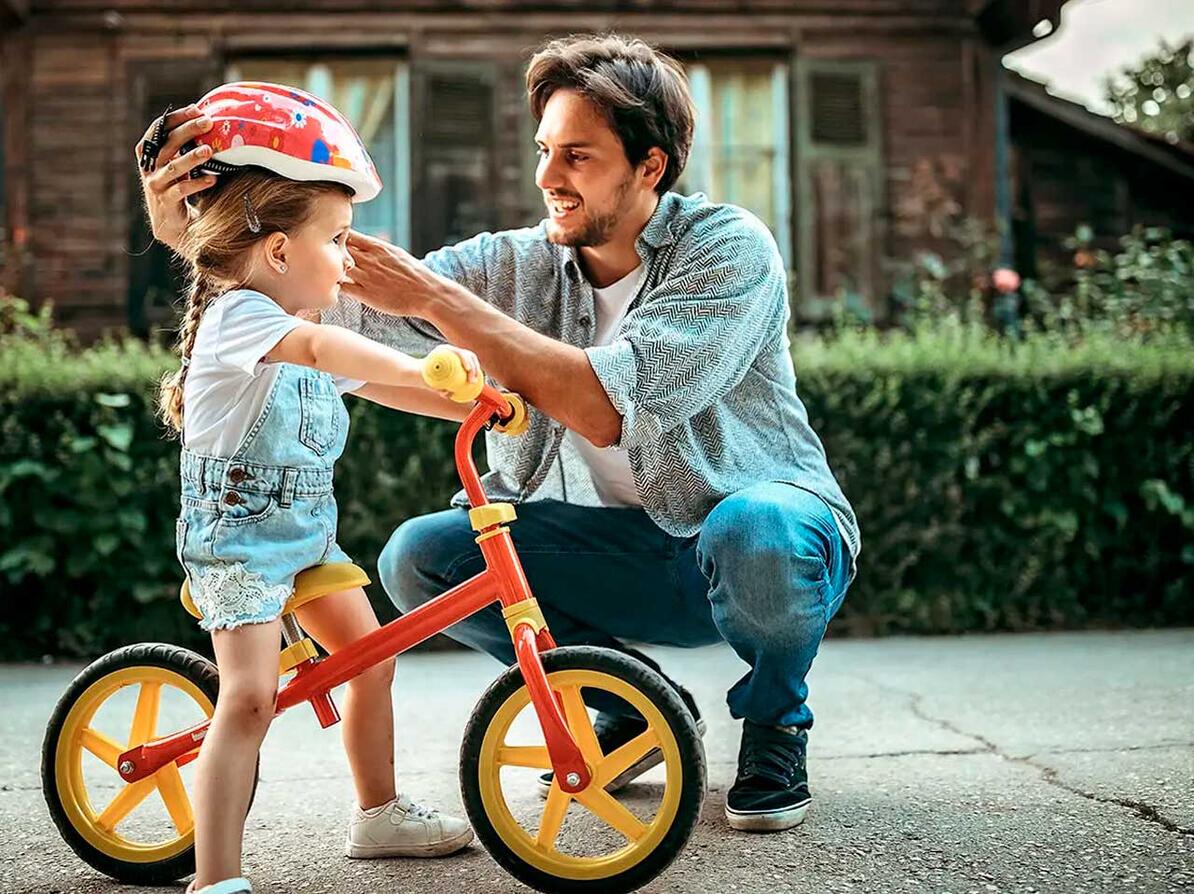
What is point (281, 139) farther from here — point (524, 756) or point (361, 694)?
point (524, 756)

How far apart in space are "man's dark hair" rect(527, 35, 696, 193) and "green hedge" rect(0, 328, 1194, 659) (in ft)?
9.01

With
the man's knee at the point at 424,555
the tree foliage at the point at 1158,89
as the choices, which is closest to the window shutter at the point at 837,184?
the man's knee at the point at 424,555

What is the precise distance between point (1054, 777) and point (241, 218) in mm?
2039

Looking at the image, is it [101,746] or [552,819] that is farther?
[101,746]

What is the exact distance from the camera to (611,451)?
2920 mm

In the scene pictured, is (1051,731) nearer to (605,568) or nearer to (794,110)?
(605,568)

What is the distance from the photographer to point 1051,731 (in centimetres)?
356

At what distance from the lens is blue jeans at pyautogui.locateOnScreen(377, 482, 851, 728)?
257 centimetres

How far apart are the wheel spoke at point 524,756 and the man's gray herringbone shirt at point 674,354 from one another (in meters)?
0.63

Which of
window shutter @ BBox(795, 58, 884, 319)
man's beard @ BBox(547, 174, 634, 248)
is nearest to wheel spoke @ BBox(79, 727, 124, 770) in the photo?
man's beard @ BBox(547, 174, 634, 248)

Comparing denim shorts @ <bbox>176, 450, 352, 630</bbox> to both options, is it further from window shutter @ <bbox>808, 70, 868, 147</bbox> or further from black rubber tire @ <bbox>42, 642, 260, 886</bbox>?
window shutter @ <bbox>808, 70, 868, 147</bbox>

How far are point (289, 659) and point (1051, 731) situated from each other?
2.15 metres

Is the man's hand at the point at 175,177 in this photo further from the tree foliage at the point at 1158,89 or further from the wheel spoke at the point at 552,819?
the tree foliage at the point at 1158,89

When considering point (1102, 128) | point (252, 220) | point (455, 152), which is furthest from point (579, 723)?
point (1102, 128)
